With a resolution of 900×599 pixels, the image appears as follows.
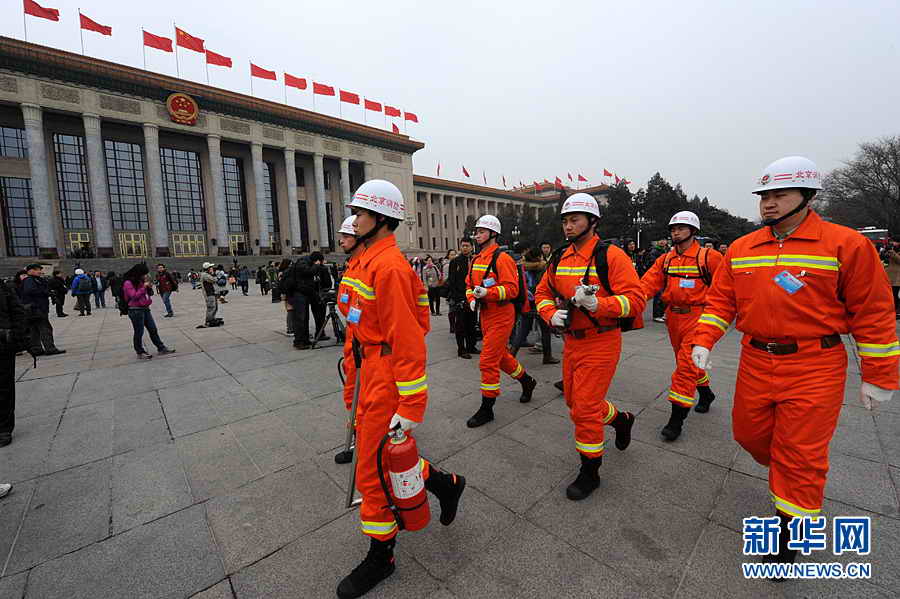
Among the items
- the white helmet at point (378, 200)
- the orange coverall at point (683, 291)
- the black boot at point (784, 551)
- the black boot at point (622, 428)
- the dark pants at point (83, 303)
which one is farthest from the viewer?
the dark pants at point (83, 303)

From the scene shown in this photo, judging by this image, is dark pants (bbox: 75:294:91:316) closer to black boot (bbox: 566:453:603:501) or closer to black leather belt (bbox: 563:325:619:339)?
black leather belt (bbox: 563:325:619:339)

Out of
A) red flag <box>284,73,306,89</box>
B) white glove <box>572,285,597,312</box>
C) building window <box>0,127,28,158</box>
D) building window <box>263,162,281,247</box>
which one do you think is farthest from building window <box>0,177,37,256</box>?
white glove <box>572,285,597,312</box>

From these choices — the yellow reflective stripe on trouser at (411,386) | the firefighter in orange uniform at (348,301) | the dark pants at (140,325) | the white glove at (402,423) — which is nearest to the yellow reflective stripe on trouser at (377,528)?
the white glove at (402,423)

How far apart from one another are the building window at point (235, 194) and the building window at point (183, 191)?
110 inches

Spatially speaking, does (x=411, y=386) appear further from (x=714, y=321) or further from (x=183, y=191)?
(x=183, y=191)

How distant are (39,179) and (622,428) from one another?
143 ft

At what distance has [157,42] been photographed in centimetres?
3275

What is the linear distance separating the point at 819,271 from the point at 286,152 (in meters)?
48.3

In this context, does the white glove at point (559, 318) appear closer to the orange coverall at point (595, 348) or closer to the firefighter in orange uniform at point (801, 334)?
the orange coverall at point (595, 348)

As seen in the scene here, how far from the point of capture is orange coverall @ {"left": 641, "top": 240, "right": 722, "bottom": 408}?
12.6ft

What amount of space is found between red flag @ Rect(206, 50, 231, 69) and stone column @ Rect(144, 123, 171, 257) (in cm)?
777

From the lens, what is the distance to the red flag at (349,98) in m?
43.9

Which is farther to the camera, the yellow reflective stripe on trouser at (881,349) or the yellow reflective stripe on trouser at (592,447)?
the yellow reflective stripe on trouser at (592,447)

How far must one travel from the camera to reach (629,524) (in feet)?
8.03
